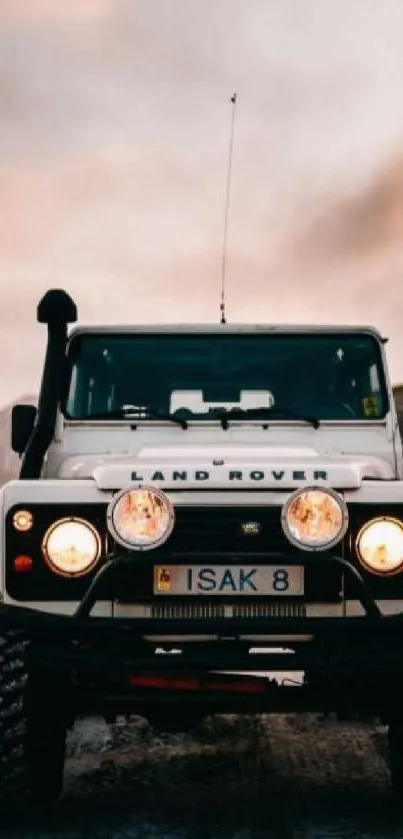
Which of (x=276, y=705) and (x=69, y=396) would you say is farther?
(x=69, y=396)

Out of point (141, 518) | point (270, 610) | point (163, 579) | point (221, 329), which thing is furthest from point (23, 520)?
point (221, 329)

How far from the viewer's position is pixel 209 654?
182 inches

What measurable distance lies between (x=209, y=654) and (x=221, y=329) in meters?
2.07

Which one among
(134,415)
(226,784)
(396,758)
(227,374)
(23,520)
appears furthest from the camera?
(227,374)

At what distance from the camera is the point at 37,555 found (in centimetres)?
474

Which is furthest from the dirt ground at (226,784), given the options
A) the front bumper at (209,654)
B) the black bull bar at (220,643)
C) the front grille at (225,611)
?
the front grille at (225,611)

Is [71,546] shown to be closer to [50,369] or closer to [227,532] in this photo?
[227,532]

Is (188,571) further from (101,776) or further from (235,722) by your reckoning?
(235,722)

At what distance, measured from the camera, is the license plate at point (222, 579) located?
15.3ft

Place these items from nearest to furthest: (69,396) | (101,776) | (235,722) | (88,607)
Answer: (88,607) → (101,776) → (69,396) → (235,722)

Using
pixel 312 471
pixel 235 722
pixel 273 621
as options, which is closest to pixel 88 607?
pixel 273 621

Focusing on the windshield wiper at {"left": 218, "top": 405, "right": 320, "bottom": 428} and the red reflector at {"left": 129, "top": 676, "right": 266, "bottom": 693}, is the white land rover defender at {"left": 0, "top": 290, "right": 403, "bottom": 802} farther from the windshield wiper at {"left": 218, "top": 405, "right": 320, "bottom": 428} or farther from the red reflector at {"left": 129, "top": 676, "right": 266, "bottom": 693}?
the windshield wiper at {"left": 218, "top": 405, "right": 320, "bottom": 428}

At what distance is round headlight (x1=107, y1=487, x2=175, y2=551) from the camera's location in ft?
15.1

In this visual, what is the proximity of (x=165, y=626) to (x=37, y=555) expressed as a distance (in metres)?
0.53
